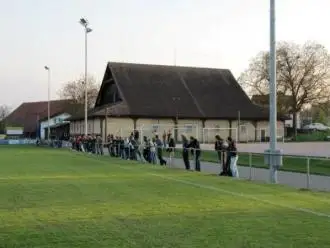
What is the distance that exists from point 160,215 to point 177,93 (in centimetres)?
6385

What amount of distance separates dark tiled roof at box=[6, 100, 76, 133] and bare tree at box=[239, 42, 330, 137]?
49.7 meters

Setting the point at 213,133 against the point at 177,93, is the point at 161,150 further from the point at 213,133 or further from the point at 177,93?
the point at 177,93

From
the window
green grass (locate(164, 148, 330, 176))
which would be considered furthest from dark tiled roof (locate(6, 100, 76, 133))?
green grass (locate(164, 148, 330, 176))

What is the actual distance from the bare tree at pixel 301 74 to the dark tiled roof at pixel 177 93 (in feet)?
19.7

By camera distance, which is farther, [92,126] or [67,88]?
[67,88]

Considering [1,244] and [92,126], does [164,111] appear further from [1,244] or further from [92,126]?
[1,244]

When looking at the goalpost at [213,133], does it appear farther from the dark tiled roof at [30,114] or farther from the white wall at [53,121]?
the dark tiled roof at [30,114]

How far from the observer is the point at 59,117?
104m

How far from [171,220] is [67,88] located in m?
Answer: 88.5

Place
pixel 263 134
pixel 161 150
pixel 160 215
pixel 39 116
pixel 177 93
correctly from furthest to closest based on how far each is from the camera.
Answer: pixel 39 116 → pixel 177 93 → pixel 263 134 → pixel 161 150 → pixel 160 215

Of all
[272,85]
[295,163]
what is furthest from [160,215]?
[295,163]

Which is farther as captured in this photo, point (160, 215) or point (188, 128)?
point (188, 128)

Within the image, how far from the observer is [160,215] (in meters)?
11.2

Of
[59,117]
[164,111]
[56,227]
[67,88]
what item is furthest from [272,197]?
[59,117]
